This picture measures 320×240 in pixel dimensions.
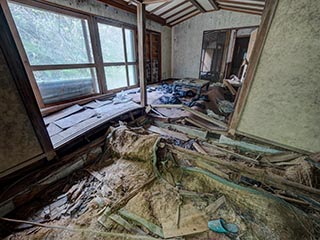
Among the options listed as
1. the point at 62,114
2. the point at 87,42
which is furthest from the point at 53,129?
the point at 87,42

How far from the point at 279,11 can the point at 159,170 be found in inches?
103

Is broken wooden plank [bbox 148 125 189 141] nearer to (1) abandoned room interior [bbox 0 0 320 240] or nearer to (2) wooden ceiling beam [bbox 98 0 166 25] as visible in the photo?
(1) abandoned room interior [bbox 0 0 320 240]

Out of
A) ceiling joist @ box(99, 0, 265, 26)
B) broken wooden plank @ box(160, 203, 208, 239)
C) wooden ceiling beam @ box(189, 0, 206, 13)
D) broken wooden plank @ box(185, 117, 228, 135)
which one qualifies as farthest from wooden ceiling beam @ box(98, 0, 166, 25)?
broken wooden plank @ box(160, 203, 208, 239)

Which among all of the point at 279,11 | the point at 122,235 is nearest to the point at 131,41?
the point at 279,11

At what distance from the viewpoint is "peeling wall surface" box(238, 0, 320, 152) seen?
5.60 ft

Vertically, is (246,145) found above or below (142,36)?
below

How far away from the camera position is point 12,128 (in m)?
1.59

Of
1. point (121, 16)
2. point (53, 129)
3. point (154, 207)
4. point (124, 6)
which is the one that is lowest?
point (154, 207)

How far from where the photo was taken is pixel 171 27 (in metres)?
7.31

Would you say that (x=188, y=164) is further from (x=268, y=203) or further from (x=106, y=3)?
(x=106, y=3)

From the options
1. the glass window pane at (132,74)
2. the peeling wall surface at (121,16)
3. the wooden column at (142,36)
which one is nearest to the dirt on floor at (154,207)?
the wooden column at (142,36)

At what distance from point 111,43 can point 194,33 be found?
4.28 meters

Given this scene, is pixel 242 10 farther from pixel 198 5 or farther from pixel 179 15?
pixel 179 15

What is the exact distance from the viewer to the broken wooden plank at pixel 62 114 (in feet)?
9.69
